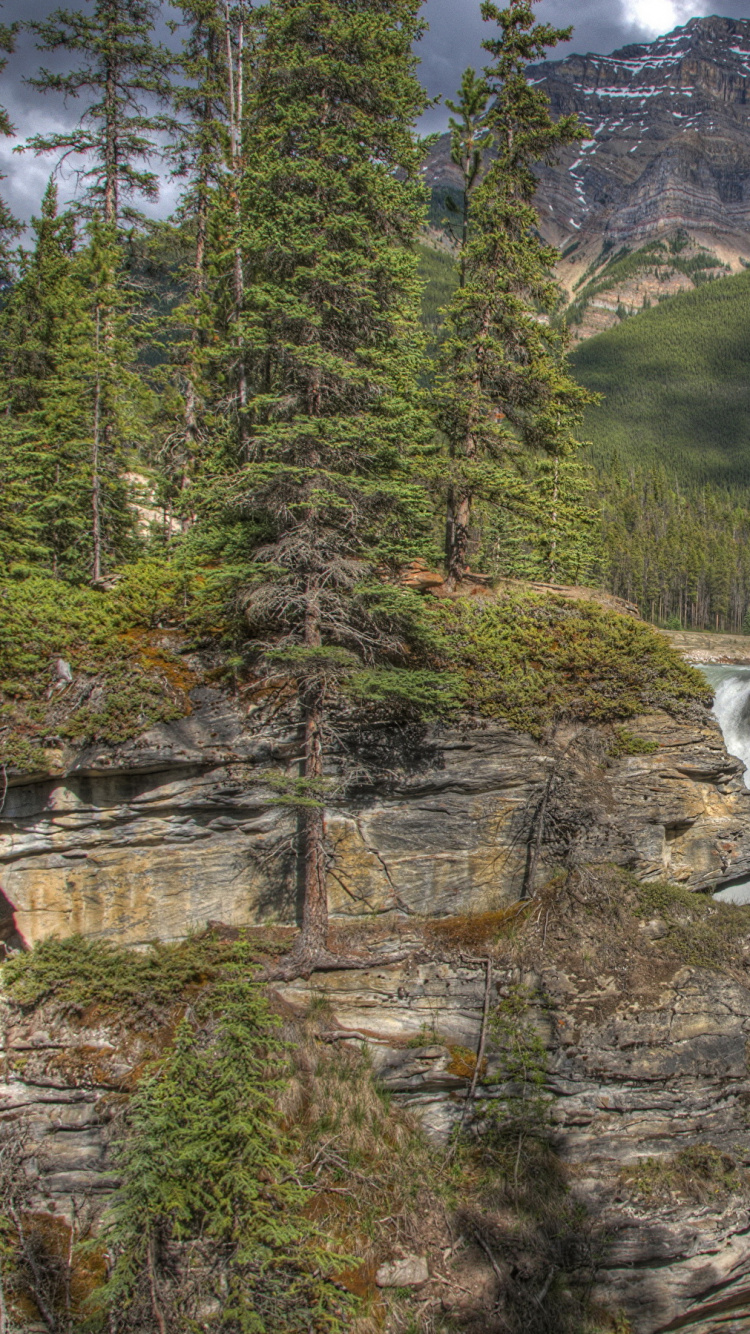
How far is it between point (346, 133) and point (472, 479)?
571 centimetres

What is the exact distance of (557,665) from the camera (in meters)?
11.8

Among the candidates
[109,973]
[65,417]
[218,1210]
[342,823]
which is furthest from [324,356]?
[218,1210]

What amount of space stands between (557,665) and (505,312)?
7.56 m

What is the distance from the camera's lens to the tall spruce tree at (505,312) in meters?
14.1

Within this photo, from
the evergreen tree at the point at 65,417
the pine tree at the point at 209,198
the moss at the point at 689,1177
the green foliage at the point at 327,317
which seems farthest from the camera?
the pine tree at the point at 209,198

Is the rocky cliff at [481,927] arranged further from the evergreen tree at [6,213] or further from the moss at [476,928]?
the evergreen tree at [6,213]

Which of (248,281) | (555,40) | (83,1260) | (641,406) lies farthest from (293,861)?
(641,406)

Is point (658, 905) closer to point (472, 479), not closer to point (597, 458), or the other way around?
point (472, 479)

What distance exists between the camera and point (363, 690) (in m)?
9.55

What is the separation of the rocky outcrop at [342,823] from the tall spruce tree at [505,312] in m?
4.70

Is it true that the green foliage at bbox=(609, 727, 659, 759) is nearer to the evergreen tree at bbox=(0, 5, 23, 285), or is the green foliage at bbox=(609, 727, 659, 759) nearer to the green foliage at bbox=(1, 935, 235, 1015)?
the green foliage at bbox=(1, 935, 235, 1015)

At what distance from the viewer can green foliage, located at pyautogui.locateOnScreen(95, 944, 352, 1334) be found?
20.4 ft

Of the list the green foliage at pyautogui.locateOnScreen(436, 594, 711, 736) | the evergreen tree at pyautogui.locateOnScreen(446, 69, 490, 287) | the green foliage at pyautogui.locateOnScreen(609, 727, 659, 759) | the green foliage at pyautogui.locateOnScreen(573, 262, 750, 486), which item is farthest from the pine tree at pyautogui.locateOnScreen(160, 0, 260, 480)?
the green foliage at pyautogui.locateOnScreen(573, 262, 750, 486)

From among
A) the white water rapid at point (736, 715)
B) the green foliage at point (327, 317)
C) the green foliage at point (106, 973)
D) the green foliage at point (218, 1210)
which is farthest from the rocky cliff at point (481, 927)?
the white water rapid at point (736, 715)
